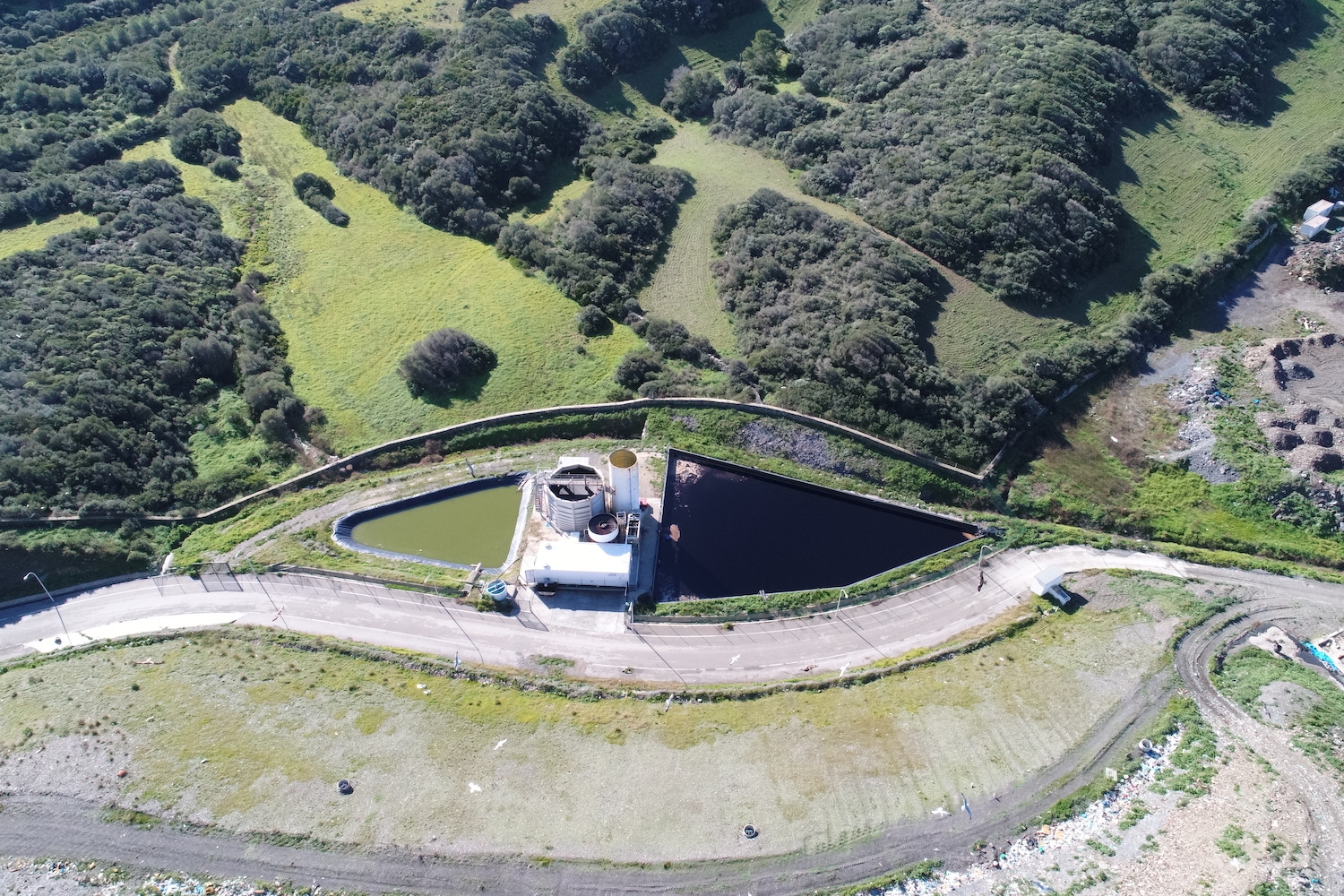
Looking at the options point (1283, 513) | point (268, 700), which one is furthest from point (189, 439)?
point (1283, 513)

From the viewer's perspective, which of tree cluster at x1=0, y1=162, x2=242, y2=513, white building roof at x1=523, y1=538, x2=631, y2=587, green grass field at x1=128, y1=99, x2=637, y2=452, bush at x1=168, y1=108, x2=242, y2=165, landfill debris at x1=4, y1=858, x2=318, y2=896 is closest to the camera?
landfill debris at x1=4, y1=858, x2=318, y2=896

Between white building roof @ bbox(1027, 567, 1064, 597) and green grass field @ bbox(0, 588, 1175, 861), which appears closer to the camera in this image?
green grass field @ bbox(0, 588, 1175, 861)

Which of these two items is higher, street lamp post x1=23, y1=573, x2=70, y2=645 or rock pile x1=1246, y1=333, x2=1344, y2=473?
rock pile x1=1246, y1=333, x2=1344, y2=473

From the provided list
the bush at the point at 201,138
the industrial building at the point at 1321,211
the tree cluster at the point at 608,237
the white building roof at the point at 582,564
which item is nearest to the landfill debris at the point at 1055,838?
the white building roof at the point at 582,564

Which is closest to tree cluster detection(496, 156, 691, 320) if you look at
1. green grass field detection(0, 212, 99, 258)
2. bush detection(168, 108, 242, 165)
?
bush detection(168, 108, 242, 165)

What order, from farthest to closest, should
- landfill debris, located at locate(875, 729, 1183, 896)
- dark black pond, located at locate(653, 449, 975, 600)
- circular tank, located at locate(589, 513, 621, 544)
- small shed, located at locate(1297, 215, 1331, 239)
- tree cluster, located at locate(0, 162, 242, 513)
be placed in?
1. small shed, located at locate(1297, 215, 1331, 239)
2. tree cluster, located at locate(0, 162, 242, 513)
3. dark black pond, located at locate(653, 449, 975, 600)
4. circular tank, located at locate(589, 513, 621, 544)
5. landfill debris, located at locate(875, 729, 1183, 896)

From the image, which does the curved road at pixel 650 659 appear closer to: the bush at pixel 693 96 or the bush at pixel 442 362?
the bush at pixel 442 362

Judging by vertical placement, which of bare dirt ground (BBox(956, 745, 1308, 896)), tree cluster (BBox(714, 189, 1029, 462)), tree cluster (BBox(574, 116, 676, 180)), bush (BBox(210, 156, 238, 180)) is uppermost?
tree cluster (BBox(574, 116, 676, 180))

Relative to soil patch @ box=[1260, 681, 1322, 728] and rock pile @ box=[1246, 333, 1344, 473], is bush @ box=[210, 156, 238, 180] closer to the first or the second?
rock pile @ box=[1246, 333, 1344, 473]
